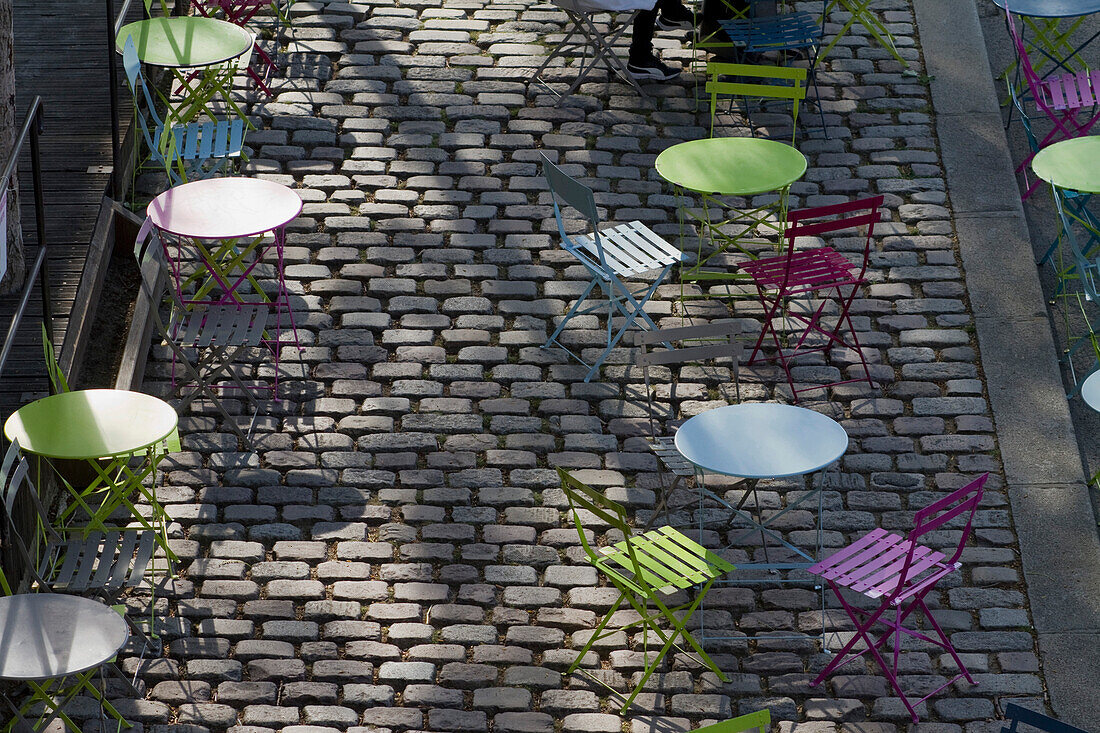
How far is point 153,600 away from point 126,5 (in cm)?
526

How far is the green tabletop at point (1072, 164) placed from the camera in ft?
29.6

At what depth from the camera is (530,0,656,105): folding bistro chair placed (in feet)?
35.6

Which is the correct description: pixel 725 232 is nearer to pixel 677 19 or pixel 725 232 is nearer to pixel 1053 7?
pixel 677 19

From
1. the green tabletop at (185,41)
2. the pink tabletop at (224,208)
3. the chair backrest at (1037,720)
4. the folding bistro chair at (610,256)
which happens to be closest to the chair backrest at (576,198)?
the folding bistro chair at (610,256)

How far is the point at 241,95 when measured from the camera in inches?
448

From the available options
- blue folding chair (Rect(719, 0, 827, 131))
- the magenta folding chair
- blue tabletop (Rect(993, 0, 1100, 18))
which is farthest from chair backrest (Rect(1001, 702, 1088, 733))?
the magenta folding chair

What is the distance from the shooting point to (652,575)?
6.71 metres

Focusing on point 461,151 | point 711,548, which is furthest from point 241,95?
point 711,548

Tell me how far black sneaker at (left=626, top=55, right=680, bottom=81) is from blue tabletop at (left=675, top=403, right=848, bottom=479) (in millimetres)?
4907

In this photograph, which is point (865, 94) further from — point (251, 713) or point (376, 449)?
point (251, 713)

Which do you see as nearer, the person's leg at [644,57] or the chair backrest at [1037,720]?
the chair backrest at [1037,720]

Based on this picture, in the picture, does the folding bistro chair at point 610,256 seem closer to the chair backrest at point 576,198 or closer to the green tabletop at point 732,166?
the chair backrest at point 576,198

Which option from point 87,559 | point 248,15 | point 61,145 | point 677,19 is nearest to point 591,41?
point 677,19

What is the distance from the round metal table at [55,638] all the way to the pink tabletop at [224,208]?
284cm
